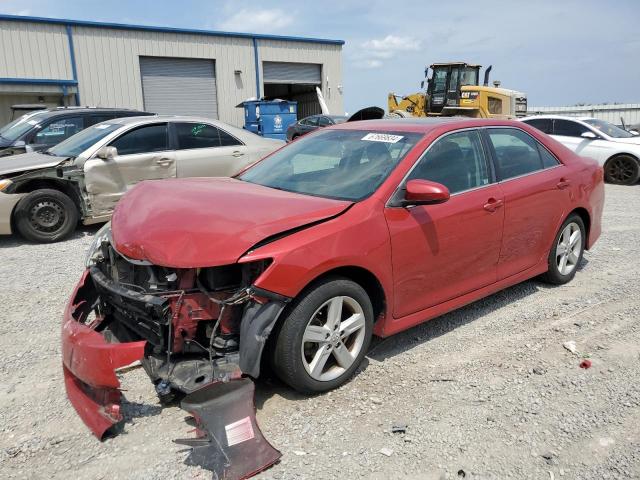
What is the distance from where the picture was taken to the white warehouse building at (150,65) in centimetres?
2000

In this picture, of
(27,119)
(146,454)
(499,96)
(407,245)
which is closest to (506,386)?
(407,245)

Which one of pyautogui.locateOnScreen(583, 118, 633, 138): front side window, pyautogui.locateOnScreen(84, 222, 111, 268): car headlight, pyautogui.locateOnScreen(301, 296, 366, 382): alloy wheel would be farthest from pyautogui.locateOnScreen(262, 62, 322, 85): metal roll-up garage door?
pyautogui.locateOnScreen(301, 296, 366, 382): alloy wheel

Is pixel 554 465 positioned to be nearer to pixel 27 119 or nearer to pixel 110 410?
pixel 110 410

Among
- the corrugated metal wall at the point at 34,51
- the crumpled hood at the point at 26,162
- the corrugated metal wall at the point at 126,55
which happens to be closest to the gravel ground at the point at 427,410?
the crumpled hood at the point at 26,162

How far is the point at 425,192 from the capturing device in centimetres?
334

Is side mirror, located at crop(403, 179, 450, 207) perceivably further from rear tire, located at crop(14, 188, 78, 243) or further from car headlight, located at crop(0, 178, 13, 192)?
car headlight, located at crop(0, 178, 13, 192)

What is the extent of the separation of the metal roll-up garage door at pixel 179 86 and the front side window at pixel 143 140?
16.5m

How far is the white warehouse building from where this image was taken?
2000cm

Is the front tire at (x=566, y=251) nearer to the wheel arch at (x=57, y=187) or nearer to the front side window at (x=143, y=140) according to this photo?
the front side window at (x=143, y=140)

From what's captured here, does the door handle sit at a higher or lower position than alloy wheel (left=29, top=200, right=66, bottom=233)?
higher

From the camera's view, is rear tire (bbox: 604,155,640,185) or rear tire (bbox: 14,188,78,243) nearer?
rear tire (bbox: 14,188,78,243)

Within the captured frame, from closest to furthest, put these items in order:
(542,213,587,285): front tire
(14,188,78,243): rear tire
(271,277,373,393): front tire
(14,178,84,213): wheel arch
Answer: (271,277,373,393): front tire, (542,213,587,285): front tire, (14,188,78,243): rear tire, (14,178,84,213): wheel arch

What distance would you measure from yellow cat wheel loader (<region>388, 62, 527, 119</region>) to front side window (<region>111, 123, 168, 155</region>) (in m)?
14.2

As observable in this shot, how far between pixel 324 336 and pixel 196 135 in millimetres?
5521
